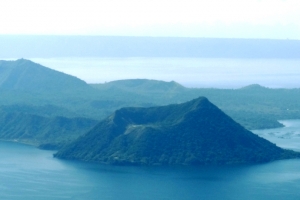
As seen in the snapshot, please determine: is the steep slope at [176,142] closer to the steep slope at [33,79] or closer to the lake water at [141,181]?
the lake water at [141,181]

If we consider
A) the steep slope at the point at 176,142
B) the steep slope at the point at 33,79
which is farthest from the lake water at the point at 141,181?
the steep slope at the point at 33,79

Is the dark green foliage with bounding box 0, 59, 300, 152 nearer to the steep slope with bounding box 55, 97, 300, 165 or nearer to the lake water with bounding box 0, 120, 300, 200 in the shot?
the steep slope with bounding box 55, 97, 300, 165

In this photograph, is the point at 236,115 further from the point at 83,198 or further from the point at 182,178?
the point at 83,198

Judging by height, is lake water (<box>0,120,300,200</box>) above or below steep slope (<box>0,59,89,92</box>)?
below

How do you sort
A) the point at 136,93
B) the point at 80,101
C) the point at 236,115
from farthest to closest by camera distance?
the point at 136,93 → the point at 80,101 → the point at 236,115

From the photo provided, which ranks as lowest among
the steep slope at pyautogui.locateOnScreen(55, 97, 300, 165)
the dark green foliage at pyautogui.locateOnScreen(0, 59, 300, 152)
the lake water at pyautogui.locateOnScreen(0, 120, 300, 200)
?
the lake water at pyautogui.locateOnScreen(0, 120, 300, 200)

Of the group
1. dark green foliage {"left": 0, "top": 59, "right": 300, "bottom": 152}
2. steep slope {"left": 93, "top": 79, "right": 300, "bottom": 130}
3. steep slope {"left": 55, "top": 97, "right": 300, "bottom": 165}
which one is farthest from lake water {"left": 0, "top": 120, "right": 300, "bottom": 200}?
steep slope {"left": 93, "top": 79, "right": 300, "bottom": 130}

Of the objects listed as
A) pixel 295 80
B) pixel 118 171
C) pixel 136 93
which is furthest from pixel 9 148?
pixel 295 80
